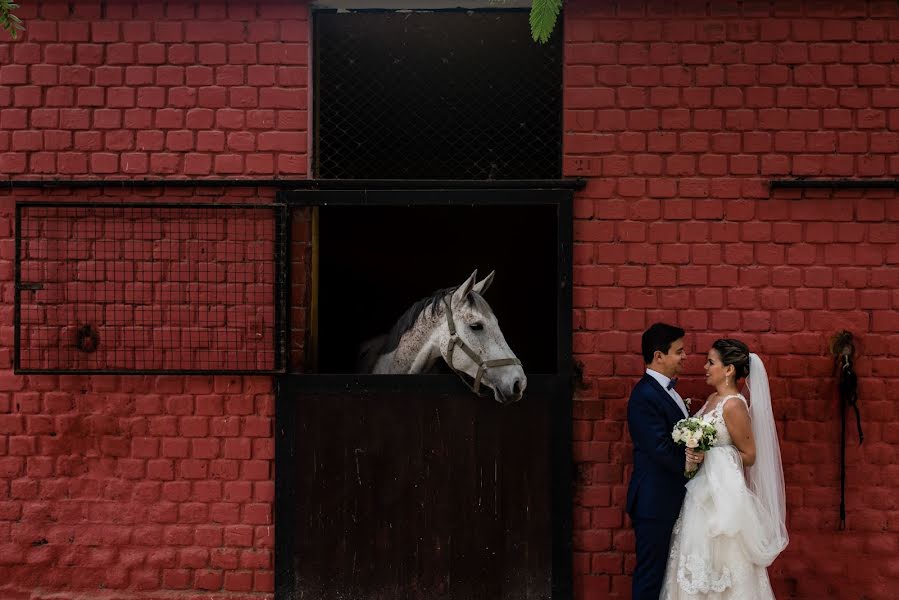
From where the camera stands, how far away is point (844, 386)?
14.3 feet

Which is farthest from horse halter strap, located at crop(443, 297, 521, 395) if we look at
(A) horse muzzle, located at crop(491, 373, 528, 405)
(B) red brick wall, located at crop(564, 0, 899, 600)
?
(B) red brick wall, located at crop(564, 0, 899, 600)

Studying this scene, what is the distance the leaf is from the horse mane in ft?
5.69

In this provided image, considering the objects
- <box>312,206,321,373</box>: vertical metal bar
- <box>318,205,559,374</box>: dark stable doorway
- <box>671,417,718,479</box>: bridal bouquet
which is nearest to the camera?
<box>671,417,718,479</box>: bridal bouquet

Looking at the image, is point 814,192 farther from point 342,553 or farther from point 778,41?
point 342,553

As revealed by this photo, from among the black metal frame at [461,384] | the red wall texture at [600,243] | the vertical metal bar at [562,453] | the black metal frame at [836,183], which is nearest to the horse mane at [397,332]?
the black metal frame at [461,384]

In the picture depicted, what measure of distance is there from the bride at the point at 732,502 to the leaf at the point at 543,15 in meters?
2.01

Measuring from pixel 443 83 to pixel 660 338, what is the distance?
2.66m

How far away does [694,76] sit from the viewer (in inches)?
176

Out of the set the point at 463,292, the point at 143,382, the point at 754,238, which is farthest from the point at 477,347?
the point at 143,382

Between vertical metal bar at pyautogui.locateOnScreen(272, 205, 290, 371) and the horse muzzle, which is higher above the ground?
vertical metal bar at pyautogui.locateOnScreen(272, 205, 290, 371)

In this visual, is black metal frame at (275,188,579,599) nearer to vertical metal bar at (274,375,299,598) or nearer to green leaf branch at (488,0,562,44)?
vertical metal bar at (274,375,299,598)

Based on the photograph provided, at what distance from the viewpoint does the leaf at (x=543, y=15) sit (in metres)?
3.18

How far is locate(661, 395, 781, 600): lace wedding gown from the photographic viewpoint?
370 cm

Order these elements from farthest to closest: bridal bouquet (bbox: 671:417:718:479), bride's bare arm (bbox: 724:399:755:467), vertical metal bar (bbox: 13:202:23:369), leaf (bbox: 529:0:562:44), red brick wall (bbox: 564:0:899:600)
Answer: red brick wall (bbox: 564:0:899:600), vertical metal bar (bbox: 13:202:23:369), bride's bare arm (bbox: 724:399:755:467), bridal bouquet (bbox: 671:417:718:479), leaf (bbox: 529:0:562:44)
